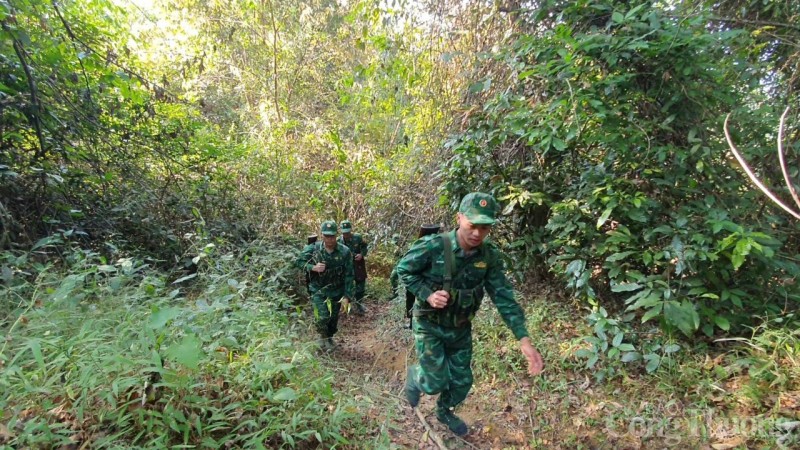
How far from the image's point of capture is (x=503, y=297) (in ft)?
10.8

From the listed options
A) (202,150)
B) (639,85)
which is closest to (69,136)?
(202,150)

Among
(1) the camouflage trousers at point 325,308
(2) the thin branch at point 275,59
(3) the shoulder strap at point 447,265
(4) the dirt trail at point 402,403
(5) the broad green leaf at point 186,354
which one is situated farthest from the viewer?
(2) the thin branch at point 275,59

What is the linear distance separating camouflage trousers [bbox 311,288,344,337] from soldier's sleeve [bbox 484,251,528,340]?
2818 millimetres

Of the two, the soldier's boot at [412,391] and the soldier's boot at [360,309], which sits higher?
the soldier's boot at [412,391]

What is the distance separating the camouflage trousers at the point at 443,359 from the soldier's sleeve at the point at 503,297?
1.30 ft

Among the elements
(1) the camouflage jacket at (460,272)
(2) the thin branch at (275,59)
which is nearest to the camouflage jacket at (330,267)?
(1) the camouflage jacket at (460,272)

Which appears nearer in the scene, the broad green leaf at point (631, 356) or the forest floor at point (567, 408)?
the forest floor at point (567, 408)

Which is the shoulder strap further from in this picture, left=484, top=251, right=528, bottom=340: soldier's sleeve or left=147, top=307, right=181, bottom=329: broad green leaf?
left=147, top=307, right=181, bottom=329: broad green leaf

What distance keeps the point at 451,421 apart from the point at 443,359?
2.26 feet

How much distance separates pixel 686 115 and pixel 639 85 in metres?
0.57

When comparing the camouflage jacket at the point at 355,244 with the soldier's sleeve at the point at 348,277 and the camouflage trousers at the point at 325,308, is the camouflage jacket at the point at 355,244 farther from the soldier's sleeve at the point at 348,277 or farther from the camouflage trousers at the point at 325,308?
the camouflage trousers at the point at 325,308

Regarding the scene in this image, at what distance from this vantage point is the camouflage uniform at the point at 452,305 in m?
3.24

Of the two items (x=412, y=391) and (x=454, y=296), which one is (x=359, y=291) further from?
(x=454, y=296)

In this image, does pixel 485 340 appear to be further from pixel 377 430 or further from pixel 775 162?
pixel 775 162
